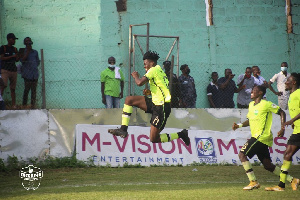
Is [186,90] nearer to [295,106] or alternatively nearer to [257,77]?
[257,77]

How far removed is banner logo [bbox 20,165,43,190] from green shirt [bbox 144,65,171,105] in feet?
10.1

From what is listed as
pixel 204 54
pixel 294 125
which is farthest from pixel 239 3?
pixel 294 125

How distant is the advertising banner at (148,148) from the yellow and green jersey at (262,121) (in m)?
4.57

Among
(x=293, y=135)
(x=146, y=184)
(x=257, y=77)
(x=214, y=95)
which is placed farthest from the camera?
(x=257, y=77)

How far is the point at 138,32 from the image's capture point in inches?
757

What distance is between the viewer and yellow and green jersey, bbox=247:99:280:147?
11008 millimetres

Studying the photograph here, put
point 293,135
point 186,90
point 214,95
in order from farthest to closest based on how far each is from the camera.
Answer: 1. point 214,95
2. point 186,90
3. point 293,135

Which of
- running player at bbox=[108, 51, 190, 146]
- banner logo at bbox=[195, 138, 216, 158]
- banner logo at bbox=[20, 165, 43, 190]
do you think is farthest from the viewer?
banner logo at bbox=[195, 138, 216, 158]

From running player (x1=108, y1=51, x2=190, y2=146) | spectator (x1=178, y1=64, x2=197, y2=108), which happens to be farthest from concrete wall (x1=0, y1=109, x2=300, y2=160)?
running player (x1=108, y1=51, x2=190, y2=146)

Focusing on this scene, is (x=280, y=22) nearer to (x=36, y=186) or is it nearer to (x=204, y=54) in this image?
(x=204, y=54)

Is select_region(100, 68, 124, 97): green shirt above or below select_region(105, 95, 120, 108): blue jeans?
above

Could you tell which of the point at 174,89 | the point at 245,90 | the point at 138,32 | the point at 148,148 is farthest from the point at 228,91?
the point at 138,32

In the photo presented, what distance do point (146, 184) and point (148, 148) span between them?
3.06 metres

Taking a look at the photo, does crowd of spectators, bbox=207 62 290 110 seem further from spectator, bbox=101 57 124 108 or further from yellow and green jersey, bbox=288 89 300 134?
yellow and green jersey, bbox=288 89 300 134
